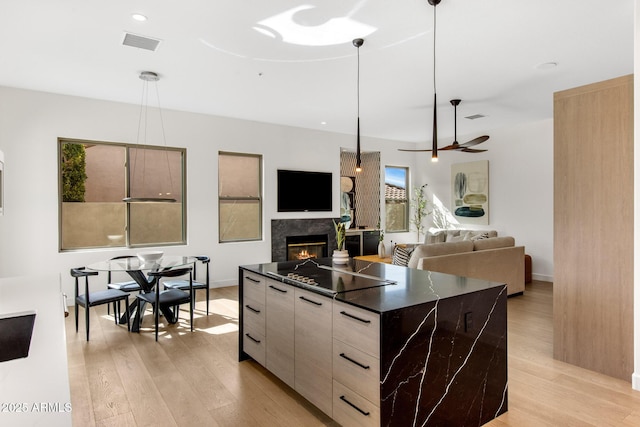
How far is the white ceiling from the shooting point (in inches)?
114

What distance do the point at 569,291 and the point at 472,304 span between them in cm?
154

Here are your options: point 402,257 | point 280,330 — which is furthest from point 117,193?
point 402,257

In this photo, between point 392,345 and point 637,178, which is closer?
point 392,345

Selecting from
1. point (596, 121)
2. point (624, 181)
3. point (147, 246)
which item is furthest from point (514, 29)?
point (147, 246)

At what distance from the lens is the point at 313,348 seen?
2.34 m

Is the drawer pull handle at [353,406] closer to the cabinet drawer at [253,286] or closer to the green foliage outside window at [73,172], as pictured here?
the cabinet drawer at [253,286]

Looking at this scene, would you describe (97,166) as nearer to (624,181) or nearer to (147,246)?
(147,246)

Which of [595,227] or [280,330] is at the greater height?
[595,227]

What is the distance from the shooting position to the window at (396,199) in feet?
27.9

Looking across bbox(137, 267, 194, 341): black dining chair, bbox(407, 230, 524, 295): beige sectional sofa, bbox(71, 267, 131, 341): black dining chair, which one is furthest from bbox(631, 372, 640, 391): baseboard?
bbox(71, 267, 131, 341): black dining chair

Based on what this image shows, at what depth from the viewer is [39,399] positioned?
78 centimetres

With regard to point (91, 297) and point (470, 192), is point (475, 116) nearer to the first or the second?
point (470, 192)

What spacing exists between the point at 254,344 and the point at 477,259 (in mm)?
3265

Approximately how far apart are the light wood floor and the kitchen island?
0.18 meters
